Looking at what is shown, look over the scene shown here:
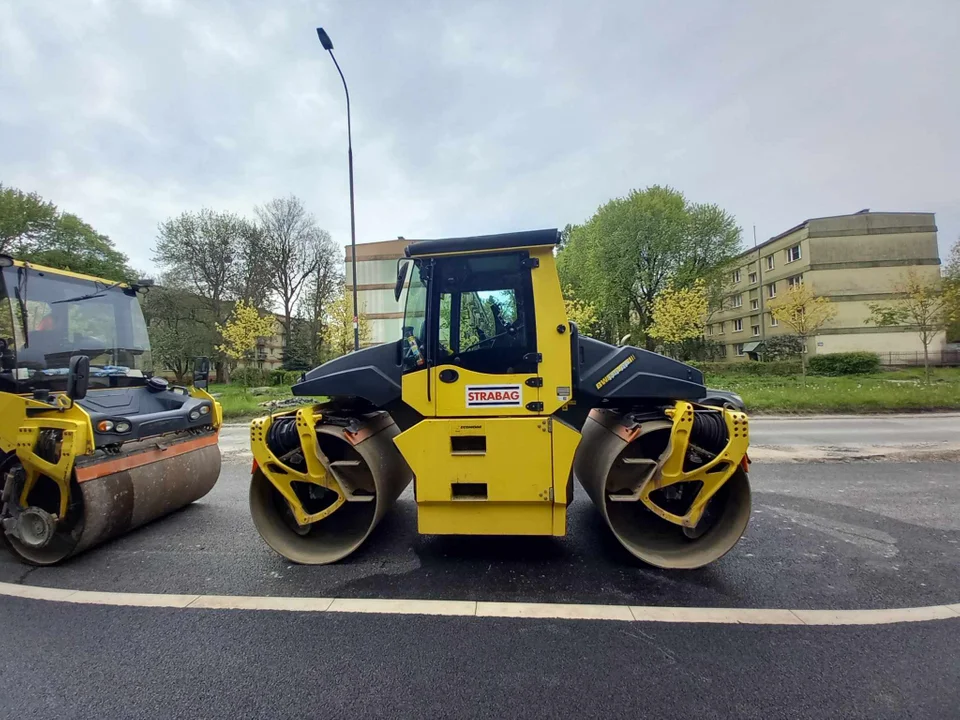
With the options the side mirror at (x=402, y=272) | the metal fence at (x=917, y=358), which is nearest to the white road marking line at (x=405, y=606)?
the side mirror at (x=402, y=272)

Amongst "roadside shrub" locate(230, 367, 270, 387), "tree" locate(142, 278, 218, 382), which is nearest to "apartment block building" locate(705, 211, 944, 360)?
"roadside shrub" locate(230, 367, 270, 387)

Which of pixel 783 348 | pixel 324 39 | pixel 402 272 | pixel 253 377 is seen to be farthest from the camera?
pixel 783 348

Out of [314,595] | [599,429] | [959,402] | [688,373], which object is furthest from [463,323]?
[959,402]

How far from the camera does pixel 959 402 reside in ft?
44.3

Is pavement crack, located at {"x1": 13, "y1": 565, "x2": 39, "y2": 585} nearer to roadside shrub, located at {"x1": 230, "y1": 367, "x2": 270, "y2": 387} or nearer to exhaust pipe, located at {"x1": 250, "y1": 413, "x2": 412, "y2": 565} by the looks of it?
exhaust pipe, located at {"x1": 250, "y1": 413, "x2": 412, "y2": 565}

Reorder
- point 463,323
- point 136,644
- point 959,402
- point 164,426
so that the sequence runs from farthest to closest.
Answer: point 959,402
point 164,426
point 463,323
point 136,644

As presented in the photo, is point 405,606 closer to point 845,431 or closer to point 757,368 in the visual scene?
point 845,431

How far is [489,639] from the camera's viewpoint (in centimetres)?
272

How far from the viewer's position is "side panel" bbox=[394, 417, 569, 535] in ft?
11.4

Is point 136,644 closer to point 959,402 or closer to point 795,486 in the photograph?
point 795,486

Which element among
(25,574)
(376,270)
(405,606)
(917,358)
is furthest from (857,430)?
(376,270)

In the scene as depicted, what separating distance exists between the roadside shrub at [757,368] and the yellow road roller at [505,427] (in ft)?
85.3

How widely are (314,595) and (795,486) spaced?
234 inches

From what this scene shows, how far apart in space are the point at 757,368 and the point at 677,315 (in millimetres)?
7334
